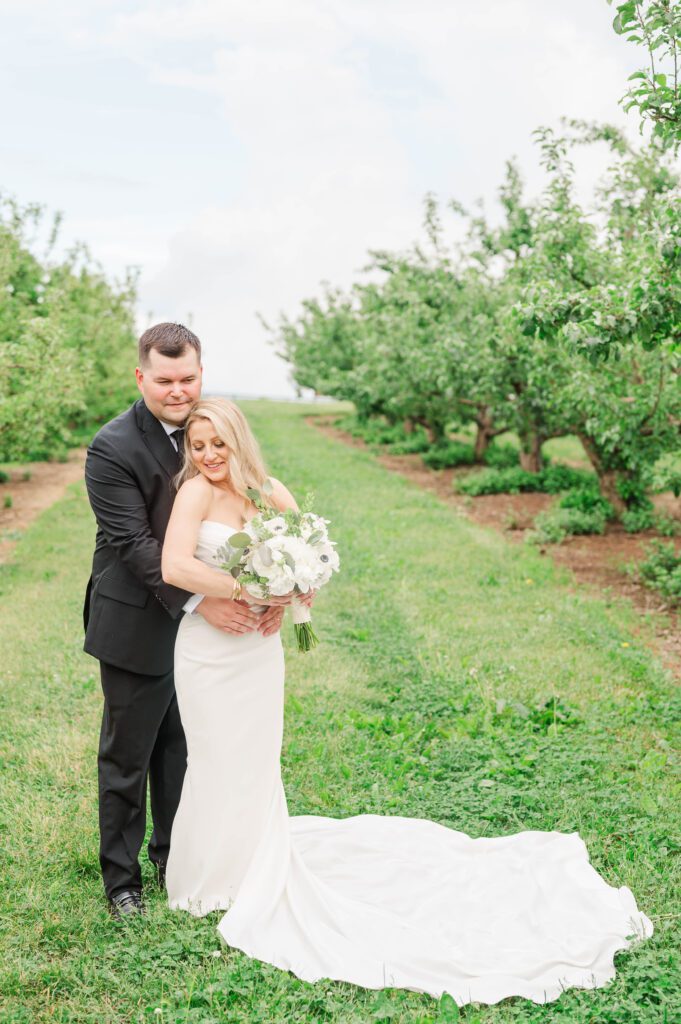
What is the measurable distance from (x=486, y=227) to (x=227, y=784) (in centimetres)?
1853

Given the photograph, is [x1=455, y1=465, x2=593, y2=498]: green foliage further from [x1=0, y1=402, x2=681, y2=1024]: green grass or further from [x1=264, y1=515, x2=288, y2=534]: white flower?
[x1=264, y1=515, x2=288, y2=534]: white flower

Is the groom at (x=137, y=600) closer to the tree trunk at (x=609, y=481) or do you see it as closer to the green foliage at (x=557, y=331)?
the green foliage at (x=557, y=331)

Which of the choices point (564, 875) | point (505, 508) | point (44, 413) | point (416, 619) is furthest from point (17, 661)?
point (505, 508)

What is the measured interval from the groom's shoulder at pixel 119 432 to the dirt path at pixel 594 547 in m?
6.04

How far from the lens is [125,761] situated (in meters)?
4.58

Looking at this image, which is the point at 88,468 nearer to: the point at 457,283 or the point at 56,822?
the point at 56,822

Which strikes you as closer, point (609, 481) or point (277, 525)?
point (277, 525)

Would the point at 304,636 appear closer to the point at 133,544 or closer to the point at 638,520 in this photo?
the point at 133,544

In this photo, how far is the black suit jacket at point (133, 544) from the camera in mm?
4344

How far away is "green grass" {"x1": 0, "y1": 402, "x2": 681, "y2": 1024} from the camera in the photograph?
3.99 m

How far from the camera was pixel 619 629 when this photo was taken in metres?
9.71

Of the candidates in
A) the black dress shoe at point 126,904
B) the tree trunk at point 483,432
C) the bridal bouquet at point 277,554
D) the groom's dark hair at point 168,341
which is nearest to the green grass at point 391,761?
the black dress shoe at point 126,904

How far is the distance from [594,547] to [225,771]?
34.0 feet

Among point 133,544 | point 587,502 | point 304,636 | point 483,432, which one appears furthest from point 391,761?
point 483,432
